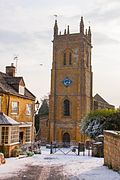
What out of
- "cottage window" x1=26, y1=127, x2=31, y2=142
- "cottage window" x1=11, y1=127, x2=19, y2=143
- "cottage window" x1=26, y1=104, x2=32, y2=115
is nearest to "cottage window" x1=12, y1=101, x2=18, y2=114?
"cottage window" x1=11, y1=127, x2=19, y2=143

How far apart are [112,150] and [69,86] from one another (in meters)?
40.1

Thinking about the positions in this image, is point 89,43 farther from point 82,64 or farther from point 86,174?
point 86,174

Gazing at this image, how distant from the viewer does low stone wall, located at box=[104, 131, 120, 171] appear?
15.6 meters

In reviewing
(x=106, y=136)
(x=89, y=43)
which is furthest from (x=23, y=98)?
(x=89, y=43)

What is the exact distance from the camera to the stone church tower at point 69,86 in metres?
55.4

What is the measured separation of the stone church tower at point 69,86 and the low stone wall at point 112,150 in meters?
35.4

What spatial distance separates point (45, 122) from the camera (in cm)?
5969

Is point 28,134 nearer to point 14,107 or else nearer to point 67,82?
point 14,107

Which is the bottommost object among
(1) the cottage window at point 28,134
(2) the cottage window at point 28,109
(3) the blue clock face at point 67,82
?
(1) the cottage window at point 28,134

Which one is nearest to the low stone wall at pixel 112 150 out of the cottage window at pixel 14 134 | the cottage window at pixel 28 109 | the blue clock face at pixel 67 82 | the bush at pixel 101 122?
the cottage window at pixel 14 134

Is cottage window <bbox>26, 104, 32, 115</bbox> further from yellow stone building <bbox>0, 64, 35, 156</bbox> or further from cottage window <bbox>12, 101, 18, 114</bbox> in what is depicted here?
cottage window <bbox>12, 101, 18, 114</bbox>

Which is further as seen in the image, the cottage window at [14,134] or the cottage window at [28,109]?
the cottage window at [28,109]

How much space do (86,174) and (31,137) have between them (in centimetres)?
2101

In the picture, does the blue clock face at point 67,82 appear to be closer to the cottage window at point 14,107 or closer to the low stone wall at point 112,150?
the cottage window at point 14,107
